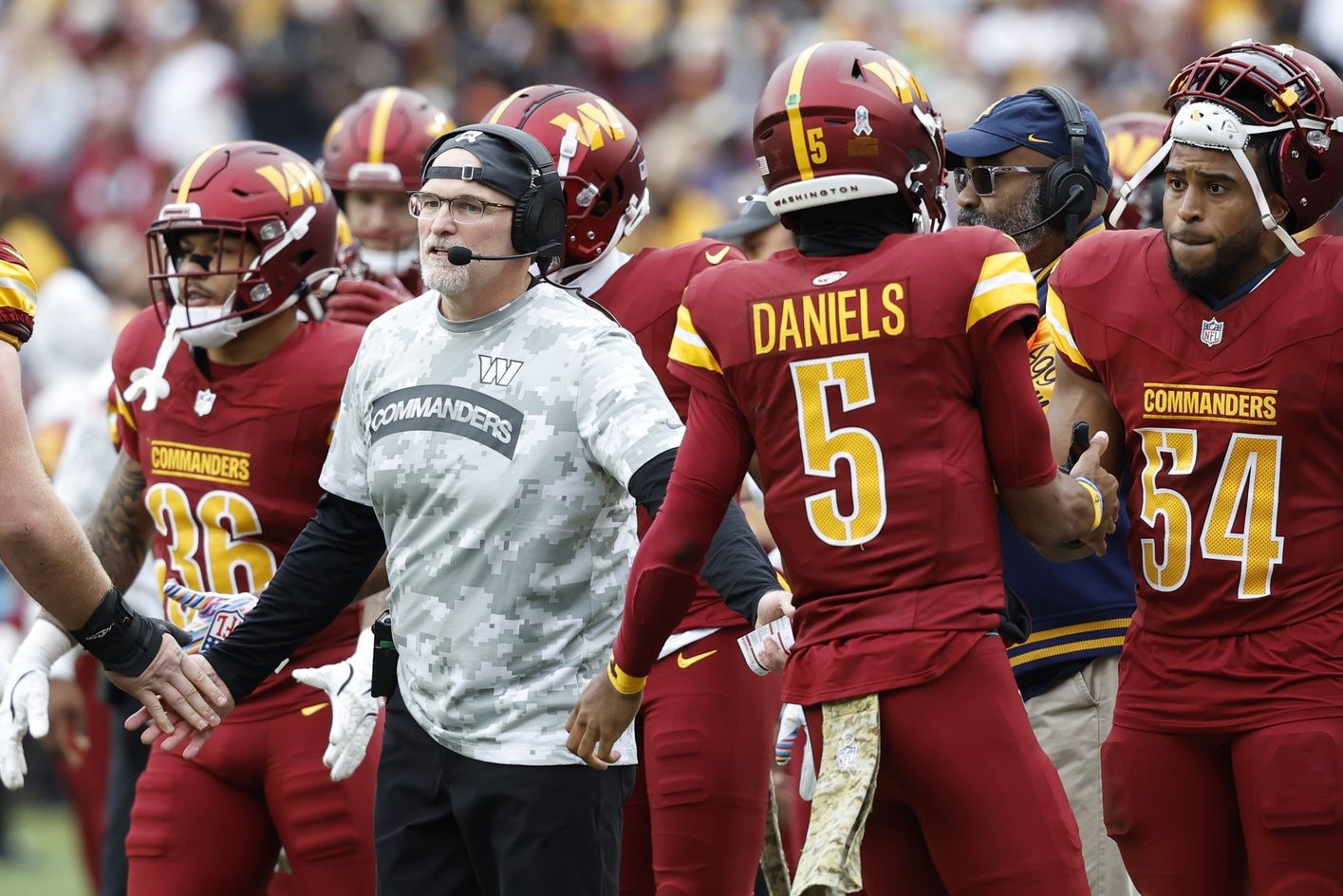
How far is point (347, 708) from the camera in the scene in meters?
4.65

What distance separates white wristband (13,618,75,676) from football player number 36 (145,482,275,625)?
16.3 inches

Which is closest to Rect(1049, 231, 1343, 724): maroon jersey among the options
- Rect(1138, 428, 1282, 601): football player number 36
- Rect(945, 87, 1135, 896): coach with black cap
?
Rect(1138, 428, 1282, 601): football player number 36

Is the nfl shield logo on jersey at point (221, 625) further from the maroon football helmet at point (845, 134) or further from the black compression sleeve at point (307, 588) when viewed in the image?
the maroon football helmet at point (845, 134)

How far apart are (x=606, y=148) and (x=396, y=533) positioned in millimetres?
1340

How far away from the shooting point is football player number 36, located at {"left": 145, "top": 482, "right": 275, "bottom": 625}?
16.6ft

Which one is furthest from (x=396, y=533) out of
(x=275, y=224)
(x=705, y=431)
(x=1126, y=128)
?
(x=1126, y=128)

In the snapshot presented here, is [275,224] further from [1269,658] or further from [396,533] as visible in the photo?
[1269,658]

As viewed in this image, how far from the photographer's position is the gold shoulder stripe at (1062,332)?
4352mm

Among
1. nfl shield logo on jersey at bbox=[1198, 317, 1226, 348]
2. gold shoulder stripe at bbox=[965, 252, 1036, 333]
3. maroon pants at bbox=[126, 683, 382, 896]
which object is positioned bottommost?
maroon pants at bbox=[126, 683, 382, 896]

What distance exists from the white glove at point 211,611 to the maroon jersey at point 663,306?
102 centimetres

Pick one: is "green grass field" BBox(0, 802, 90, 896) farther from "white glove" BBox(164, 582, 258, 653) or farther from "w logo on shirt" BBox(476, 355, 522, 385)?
"w logo on shirt" BBox(476, 355, 522, 385)

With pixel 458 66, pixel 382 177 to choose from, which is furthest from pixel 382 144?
pixel 458 66

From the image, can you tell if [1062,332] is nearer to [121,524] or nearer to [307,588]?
[307,588]

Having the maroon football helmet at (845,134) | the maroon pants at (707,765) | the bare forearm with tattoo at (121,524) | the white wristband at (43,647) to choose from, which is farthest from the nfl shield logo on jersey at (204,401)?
the maroon football helmet at (845,134)
